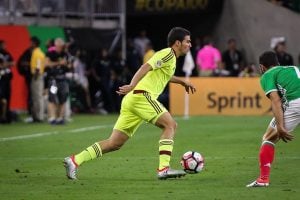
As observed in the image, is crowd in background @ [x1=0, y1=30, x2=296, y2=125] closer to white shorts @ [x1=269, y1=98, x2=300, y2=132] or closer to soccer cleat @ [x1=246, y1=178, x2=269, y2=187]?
soccer cleat @ [x1=246, y1=178, x2=269, y2=187]

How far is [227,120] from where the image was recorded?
27.3 meters

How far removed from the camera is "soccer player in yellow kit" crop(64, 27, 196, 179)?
1330cm

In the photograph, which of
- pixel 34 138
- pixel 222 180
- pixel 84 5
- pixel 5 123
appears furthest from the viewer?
pixel 84 5

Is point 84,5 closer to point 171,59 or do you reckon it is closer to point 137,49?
point 137,49

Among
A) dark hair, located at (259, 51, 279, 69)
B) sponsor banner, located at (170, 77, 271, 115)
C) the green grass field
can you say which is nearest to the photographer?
the green grass field

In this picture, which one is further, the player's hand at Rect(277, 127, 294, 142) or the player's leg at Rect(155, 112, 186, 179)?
the player's leg at Rect(155, 112, 186, 179)

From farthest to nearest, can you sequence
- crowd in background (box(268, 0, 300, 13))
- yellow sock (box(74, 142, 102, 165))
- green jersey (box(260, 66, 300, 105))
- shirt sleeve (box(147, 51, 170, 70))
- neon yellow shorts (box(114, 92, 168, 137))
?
crowd in background (box(268, 0, 300, 13)), yellow sock (box(74, 142, 102, 165)), neon yellow shorts (box(114, 92, 168, 137)), shirt sleeve (box(147, 51, 170, 70)), green jersey (box(260, 66, 300, 105))

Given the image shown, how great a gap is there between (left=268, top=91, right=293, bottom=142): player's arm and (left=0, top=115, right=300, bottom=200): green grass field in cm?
66

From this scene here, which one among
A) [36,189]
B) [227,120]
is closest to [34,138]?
[227,120]

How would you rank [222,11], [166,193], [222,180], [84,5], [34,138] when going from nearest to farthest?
[166,193], [222,180], [34,138], [84,5], [222,11]

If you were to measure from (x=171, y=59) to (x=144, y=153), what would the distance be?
14.9 feet

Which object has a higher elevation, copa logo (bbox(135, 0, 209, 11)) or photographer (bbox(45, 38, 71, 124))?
copa logo (bbox(135, 0, 209, 11))

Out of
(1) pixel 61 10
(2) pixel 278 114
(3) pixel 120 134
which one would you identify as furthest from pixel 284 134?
Answer: (1) pixel 61 10

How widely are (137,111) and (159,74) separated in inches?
23.0
